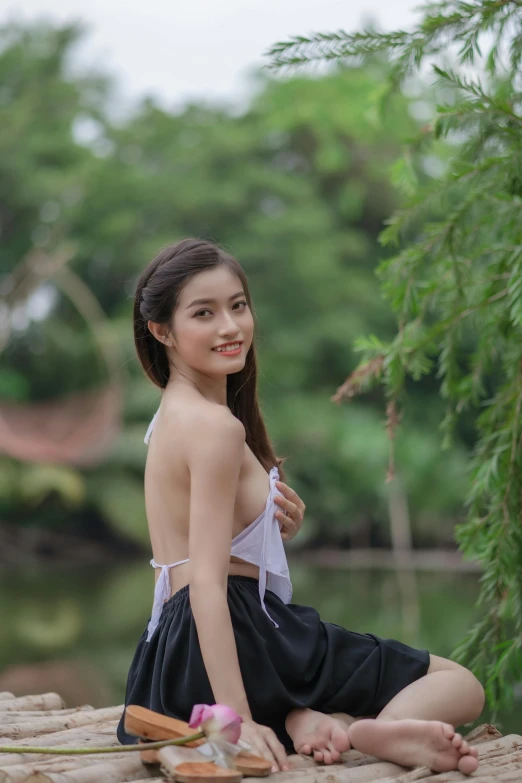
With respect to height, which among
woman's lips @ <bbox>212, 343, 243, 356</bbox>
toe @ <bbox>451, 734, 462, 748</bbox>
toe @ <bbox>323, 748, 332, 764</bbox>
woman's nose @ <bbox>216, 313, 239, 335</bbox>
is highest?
woman's nose @ <bbox>216, 313, 239, 335</bbox>

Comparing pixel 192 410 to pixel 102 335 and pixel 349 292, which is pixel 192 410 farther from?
pixel 349 292

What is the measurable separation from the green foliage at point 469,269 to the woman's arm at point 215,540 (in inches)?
26.8

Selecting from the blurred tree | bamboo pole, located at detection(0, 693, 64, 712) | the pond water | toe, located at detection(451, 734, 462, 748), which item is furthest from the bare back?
the blurred tree

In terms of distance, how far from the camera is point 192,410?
142 centimetres

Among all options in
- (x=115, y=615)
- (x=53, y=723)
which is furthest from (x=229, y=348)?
(x=115, y=615)

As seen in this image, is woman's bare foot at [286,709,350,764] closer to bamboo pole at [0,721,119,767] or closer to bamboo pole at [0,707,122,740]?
bamboo pole at [0,721,119,767]

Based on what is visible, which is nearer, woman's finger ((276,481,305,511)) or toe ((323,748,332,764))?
toe ((323,748,332,764))

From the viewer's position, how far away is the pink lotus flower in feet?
3.91

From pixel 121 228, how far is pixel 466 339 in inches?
150

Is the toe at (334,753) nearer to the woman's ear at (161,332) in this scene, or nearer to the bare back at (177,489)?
the bare back at (177,489)

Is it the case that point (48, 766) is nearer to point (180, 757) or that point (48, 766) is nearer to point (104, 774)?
point (104, 774)

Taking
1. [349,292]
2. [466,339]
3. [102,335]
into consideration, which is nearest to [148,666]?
[102,335]

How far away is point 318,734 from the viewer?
4.58 ft

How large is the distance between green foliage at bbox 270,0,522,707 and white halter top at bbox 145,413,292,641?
1.99 feet
